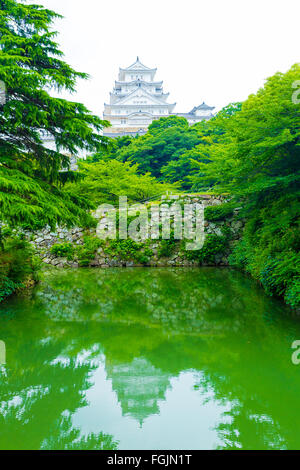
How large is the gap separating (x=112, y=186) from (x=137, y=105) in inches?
1172

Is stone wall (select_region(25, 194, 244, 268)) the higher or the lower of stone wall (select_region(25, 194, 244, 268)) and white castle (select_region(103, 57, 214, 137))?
the lower

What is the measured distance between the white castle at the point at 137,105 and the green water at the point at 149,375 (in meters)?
31.1

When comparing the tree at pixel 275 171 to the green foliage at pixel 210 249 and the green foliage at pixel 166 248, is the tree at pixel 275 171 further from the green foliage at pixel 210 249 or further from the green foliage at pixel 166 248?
the green foliage at pixel 166 248

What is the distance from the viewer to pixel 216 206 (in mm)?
12133

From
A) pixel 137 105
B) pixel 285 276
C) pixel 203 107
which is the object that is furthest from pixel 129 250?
pixel 203 107

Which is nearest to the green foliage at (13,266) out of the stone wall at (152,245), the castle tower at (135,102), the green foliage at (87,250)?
the green foliage at (87,250)

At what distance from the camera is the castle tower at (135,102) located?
37.2m

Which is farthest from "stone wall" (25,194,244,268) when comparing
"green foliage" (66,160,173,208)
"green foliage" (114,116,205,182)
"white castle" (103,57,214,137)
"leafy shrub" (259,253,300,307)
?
"white castle" (103,57,214,137)

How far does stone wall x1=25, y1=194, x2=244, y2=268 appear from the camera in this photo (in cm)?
1196

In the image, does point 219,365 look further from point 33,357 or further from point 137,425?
point 33,357

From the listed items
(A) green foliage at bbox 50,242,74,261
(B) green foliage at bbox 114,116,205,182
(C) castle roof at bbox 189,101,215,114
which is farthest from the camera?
(C) castle roof at bbox 189,101,215,114

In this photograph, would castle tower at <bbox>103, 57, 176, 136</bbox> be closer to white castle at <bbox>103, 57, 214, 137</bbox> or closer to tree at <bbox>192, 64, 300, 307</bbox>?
white castle at <bbox>103, 57, 214, 137</bbox>

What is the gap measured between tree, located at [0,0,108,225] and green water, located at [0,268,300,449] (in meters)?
1.69

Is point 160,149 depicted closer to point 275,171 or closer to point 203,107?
point 275,171
